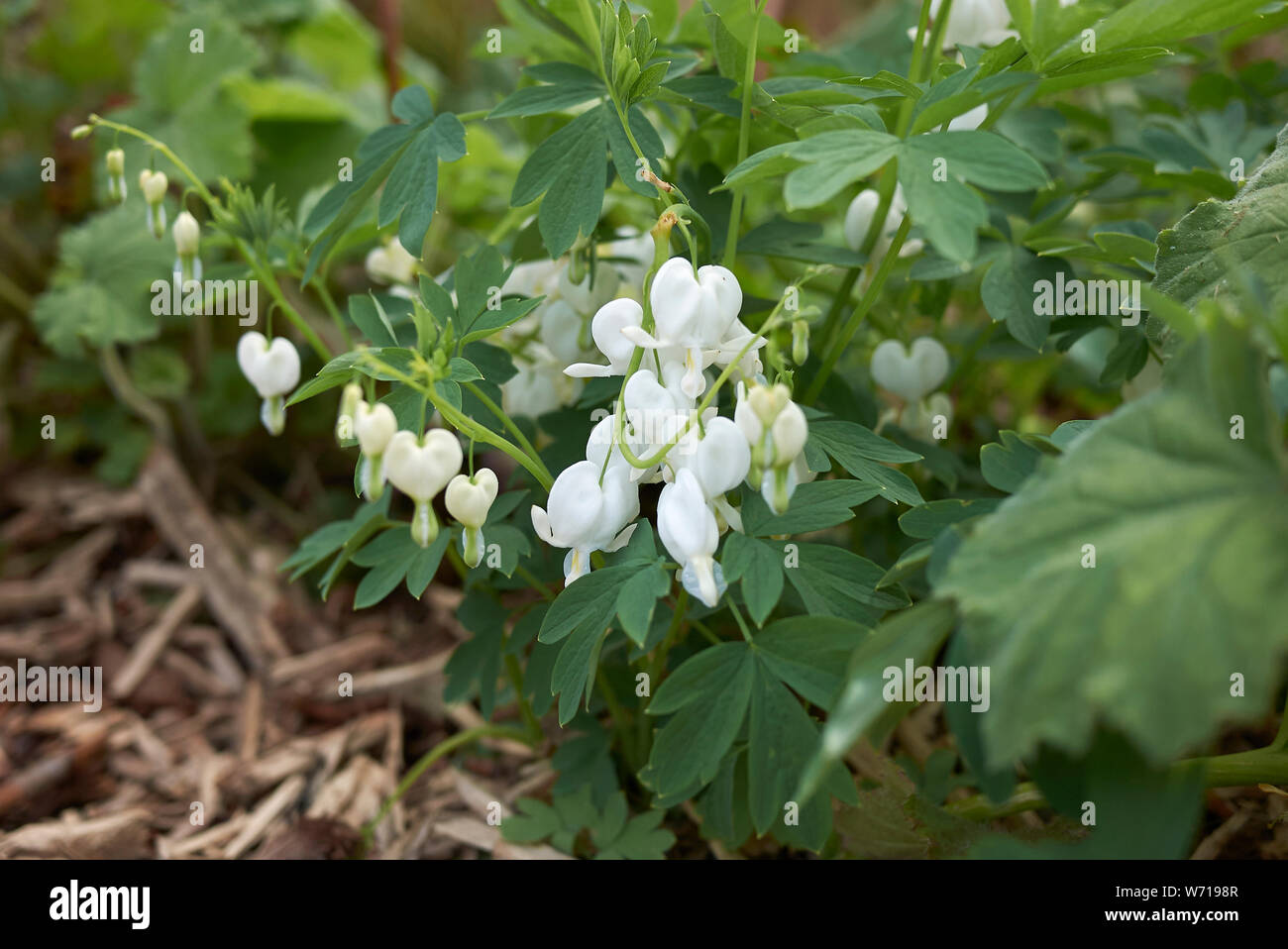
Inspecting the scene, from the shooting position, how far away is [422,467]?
0.93m

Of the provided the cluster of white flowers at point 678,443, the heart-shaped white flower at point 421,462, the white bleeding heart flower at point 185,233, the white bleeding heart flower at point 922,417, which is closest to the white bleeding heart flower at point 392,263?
the white bleeding heart flower at point 185,233

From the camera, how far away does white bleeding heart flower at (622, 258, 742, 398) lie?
102 centimetres

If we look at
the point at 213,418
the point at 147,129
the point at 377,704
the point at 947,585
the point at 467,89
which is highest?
the point at 467,89

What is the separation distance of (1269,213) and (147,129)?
7.58 ft

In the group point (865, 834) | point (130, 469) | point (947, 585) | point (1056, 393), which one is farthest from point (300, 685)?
point (1056, 393)

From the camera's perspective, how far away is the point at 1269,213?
1.12 meters

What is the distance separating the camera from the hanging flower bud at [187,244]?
1321 millimetres

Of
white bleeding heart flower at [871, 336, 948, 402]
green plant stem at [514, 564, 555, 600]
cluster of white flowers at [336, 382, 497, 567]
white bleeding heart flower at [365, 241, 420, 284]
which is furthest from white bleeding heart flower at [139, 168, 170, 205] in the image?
white bleeding heart flower at [871, 336, 948, 402]

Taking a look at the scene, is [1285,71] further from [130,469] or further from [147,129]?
[130,469]

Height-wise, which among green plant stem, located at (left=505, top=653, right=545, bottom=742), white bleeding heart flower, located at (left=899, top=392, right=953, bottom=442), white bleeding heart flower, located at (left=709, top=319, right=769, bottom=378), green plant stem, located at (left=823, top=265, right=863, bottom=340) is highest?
green plant stem, located at (left=823, top=265, right=863, bottom=340)

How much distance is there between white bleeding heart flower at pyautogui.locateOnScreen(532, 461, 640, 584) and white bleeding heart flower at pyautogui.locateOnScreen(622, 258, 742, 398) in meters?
0.13

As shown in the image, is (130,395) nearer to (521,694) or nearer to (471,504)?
(521,694)

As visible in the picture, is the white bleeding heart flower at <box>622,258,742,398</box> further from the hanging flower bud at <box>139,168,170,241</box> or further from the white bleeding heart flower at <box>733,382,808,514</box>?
the hanging flower bud at <box>139,168,170,241</box>

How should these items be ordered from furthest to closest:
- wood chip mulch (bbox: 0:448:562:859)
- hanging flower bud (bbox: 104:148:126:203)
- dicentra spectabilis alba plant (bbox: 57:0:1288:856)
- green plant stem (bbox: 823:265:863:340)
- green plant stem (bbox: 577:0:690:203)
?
wood chip mulch (bbox: 0:448:562:859) → green plant stem (bbox: 823:265:863:340) → hanging flower bud (bbox: 104:148:126:203) → green plant stem (bbox: 577:0:690:203) → dicentra spectabilis alba plant (bbox: 57:0:1288:856)
